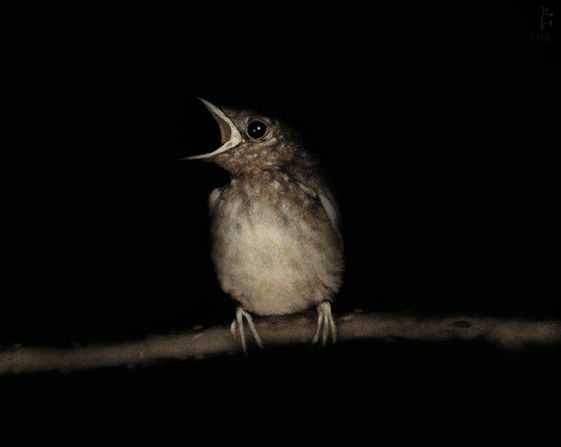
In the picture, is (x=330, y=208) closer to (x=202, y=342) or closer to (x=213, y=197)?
(x=213, y=197)

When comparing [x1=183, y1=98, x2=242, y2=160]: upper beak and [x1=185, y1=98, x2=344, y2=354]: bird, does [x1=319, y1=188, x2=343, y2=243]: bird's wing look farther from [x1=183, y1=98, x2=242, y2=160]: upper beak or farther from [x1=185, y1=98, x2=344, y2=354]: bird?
[x1=183, y1=98, x2=242, y2=160]: upper beak

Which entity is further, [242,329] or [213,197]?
[213,197]

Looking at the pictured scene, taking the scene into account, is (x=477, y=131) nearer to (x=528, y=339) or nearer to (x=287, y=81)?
(x=287, y=81)

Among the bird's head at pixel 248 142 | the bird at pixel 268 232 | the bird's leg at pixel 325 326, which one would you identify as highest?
the bird's head at pixel 248 142

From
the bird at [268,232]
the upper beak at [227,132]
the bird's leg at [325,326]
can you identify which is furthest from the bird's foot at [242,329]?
the upper beak at [227,132]

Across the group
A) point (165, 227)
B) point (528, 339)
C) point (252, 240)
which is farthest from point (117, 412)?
point (528, 339)

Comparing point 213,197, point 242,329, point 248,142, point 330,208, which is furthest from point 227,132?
point 242,329

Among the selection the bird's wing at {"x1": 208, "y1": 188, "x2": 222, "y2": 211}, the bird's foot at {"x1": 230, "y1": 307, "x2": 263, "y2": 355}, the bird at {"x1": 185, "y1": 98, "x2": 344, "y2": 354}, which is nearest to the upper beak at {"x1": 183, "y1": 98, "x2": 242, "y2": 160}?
the bird at {"x1": 185, "y1": 98, "x2": 344, "y2": 354}

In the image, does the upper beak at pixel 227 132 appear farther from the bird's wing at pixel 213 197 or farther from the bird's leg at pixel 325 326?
the bird's leg at pixel 325 326
